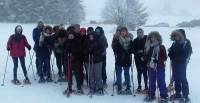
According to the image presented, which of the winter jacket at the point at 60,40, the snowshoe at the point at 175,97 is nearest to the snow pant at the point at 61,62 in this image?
the winter jacket at the point at 60,40

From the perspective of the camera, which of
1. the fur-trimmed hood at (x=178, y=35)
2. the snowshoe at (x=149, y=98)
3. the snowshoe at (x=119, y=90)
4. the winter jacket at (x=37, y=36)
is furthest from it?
the winter jacket at (x=37, y=36)

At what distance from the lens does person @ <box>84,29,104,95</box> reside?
1348 centimetres

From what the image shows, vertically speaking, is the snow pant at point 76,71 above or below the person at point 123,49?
below

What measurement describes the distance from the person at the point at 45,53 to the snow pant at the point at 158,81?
12.9ft

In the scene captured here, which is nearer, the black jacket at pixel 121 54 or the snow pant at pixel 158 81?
the snow pant at pixel 158 81

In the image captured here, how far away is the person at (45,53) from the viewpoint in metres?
14.9

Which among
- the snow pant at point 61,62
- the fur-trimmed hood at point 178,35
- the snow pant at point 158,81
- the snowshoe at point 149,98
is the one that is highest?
the fur-trimmed hood at point 178,35

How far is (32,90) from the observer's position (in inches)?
567

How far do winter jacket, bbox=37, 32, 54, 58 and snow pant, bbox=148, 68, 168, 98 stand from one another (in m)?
3.90

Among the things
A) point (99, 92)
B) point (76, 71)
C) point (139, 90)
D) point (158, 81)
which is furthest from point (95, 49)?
point (158, 81)

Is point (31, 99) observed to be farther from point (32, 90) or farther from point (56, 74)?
point (56, 74)

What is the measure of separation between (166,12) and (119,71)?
98.8 metres

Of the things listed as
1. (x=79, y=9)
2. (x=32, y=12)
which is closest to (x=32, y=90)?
(x=32, y=12)

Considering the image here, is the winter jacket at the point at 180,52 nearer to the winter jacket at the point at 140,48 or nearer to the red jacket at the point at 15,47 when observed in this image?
the winter jacket at the point at 140,48
